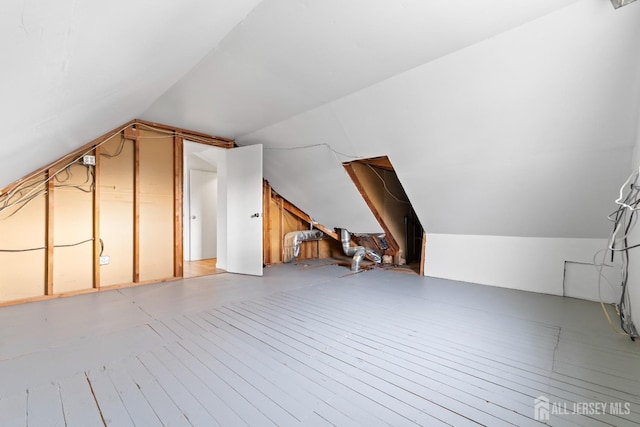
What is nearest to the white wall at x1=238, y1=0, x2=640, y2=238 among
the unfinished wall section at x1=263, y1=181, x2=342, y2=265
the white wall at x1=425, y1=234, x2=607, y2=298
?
the white wall at x1=425, y1=234, x2=607, y2=298

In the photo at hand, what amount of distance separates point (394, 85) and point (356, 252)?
2.86 meters

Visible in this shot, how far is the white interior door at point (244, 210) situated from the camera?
4.10 m

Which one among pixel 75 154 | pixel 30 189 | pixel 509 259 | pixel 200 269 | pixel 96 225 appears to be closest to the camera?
pixel 30 189

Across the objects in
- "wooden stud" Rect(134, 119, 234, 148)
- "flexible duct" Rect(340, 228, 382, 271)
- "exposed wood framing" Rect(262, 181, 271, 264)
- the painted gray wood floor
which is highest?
"wooden stud" Rect(134, 119, 234, 148)

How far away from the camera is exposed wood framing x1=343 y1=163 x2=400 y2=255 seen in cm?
399

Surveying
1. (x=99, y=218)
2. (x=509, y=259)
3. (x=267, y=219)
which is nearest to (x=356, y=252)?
(x=267, y=219)

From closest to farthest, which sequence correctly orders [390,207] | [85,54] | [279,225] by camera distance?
1. [85,54]
2. [390,207]
3. [279,225]

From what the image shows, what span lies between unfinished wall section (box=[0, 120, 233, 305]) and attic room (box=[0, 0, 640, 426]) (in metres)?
0.02

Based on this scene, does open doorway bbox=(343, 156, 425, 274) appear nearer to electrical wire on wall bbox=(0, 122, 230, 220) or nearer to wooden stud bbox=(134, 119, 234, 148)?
wooden stud bbox=(134, 119, 234, 148)

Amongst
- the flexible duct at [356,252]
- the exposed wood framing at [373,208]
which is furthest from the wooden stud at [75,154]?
the flexible duct at [356,252]

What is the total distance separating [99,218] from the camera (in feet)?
11.0

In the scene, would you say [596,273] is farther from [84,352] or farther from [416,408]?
[84,352]

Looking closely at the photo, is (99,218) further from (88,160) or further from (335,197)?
(335,197)

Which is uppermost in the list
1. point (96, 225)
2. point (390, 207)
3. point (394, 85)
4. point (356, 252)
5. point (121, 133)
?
point (394, 85)
